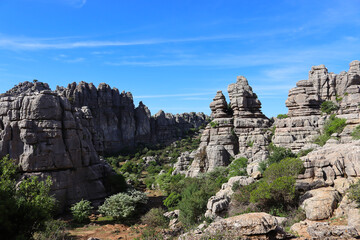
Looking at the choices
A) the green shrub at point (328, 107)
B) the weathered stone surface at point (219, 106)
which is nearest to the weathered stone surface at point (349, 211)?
the green shrub at point (328, 107)

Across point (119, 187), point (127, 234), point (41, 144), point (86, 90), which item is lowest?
point (127, 234)

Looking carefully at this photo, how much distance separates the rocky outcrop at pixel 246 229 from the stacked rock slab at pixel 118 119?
6585cm

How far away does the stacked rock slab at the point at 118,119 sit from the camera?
76562 millimetres

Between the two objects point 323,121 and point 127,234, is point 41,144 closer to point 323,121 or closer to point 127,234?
point 127,234

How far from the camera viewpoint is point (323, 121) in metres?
34.0

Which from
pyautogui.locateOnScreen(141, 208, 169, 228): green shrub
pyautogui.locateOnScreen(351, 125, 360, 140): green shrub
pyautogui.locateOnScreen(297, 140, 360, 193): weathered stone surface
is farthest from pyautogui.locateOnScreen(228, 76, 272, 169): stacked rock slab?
pyautogui.locateOnScreen(141, 208, 169, 228): green shrub

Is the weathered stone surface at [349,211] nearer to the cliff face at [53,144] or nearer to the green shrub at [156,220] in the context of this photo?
the green shrub at [156,220]

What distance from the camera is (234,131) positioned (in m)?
40.2

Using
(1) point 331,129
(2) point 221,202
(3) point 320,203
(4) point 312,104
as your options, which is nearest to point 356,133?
(1) point 331,129

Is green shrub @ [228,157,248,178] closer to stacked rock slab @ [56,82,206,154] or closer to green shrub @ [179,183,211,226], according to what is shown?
green shrub @ [179,183,211,226]

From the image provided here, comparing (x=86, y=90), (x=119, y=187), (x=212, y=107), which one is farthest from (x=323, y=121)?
(x=86, y=90)

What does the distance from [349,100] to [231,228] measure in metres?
31.6

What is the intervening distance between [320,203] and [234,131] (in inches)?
1005

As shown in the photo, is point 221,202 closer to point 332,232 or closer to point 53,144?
point 332,232
